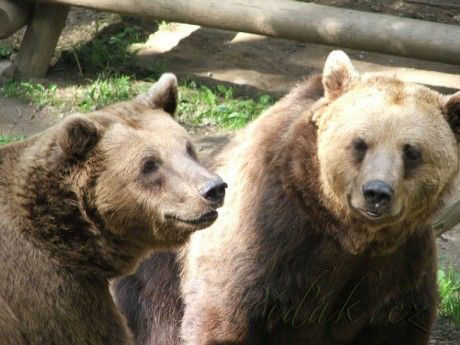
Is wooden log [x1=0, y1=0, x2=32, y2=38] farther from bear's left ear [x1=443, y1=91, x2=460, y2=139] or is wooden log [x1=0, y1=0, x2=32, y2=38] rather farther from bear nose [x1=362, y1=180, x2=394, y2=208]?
bear nose [x1=362, y1=180, x2=394, y2=208]

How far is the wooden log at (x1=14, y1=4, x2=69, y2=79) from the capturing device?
12.6 metres

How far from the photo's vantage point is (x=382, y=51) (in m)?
11.7

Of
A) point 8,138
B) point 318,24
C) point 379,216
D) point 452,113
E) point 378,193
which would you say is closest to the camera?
point 378,193

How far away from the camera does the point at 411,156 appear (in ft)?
20.3

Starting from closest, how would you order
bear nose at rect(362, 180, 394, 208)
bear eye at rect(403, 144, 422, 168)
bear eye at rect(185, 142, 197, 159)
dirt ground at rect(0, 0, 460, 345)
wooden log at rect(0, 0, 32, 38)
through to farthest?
bear eye at rect(185, 142, 197, 159), bear nose at rect(362, 180, 394, 208), bear eye at rect(403, 144, 422, 168), wooden log at rect(0, 0, 32, 38), dirt ground at rect(0, 0, 460, 345)

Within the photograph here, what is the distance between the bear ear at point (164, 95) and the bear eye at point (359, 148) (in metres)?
1.18

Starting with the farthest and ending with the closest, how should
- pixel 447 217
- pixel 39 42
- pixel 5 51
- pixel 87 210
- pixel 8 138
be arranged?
pixel 5 51 → pixel 39 42 → pixel 8 138 → pixel 447 217 → pixel 87 210

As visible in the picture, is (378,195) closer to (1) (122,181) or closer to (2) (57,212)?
(1) (122,181)

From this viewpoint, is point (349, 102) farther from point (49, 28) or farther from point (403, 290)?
point (49, 28)

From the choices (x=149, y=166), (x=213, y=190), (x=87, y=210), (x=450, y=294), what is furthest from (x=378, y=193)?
(x=450, y=294)

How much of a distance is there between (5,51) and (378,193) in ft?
27.3

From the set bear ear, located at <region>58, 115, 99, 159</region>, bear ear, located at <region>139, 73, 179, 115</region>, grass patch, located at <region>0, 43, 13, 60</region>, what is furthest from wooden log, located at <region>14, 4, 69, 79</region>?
bear ear, located at <region>58, 115, 99, 159</region>

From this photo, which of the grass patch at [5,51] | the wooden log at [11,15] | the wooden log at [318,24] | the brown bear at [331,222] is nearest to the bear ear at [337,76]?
the brown bear at [331,222]

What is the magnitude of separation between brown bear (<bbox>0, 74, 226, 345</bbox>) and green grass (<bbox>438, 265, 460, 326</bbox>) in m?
3.45
